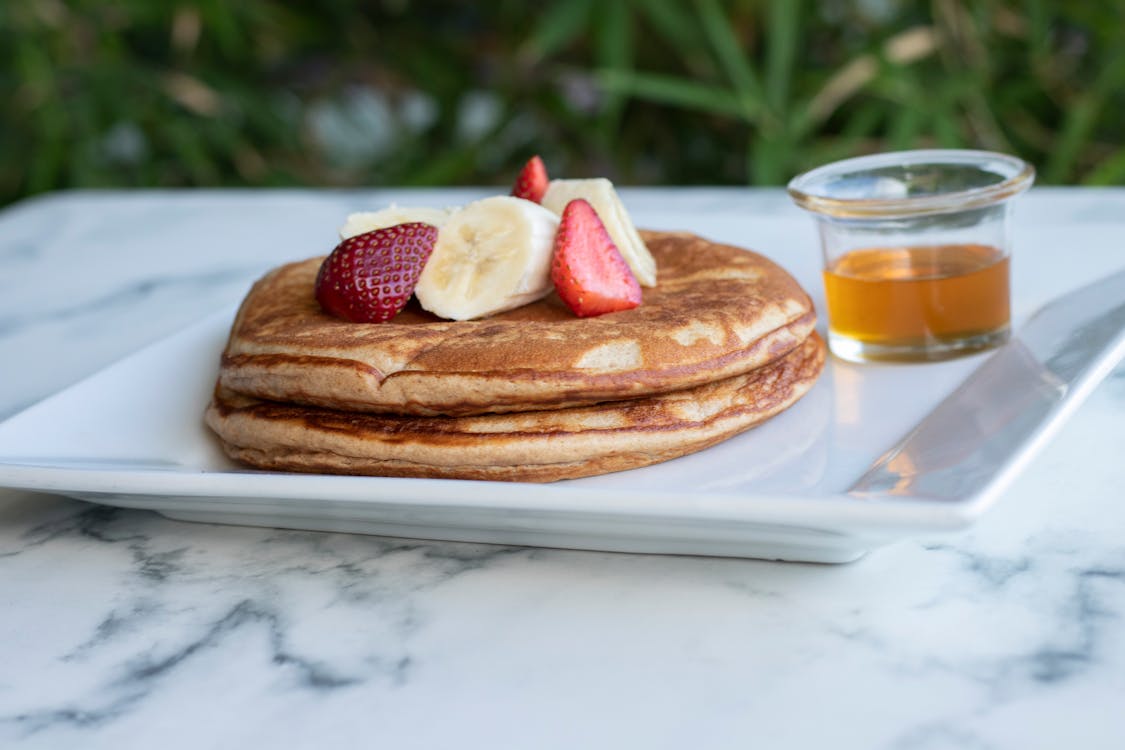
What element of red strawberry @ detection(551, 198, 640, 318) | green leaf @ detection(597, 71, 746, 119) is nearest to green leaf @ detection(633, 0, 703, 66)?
green leaf @ detection(597, 71, 746, 119)

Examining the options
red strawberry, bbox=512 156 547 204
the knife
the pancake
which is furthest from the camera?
red strawberry, bbox=512 156 547 204

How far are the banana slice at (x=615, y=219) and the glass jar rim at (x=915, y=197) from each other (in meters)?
0.20

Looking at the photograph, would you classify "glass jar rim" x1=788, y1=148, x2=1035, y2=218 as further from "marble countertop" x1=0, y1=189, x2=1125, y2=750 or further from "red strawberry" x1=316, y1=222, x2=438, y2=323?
"red strawberry" x1=316, y1=222, x2=438, y2=323

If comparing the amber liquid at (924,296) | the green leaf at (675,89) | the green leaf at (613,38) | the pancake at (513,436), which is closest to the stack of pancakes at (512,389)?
the pancake at (513,436)

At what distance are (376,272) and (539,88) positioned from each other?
93.8 inches

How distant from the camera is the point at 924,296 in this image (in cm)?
135

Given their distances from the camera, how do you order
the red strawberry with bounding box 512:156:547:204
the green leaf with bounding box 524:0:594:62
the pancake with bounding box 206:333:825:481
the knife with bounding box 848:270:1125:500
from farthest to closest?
the green leaf with bounding box 524:0:594:62 → the red strawberry with bounding box 512:156:547:204 → the pancake with bounding box 206:333:825:481 → the knife with bounding box 848:270:1125:500

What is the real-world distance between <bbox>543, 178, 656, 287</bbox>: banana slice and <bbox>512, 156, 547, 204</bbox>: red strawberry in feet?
0.18

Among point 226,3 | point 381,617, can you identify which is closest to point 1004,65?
point 226,3

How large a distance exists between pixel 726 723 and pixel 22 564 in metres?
0.67

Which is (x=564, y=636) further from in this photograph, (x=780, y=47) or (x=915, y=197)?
(x=780, y=47)

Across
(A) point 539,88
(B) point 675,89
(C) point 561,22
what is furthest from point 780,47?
(A) point 539,88

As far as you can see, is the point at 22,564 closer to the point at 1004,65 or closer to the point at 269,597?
the point at 269,597

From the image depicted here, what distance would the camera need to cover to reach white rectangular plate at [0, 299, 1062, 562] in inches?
35.3
